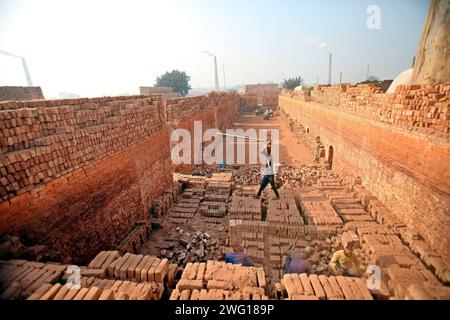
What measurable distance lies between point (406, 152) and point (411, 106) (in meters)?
1.17

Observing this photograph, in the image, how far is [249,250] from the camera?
5.29 m

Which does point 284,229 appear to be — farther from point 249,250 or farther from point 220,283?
point 220,283

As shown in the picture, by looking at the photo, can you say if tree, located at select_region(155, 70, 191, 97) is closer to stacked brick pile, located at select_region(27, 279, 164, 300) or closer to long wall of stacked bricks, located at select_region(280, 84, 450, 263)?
long wall of stacked bricks, located at select_region(280, 84, 450, 263)

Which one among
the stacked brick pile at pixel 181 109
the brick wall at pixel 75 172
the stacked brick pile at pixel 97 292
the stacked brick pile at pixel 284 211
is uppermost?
the stacked brick pile at pixel 181 109

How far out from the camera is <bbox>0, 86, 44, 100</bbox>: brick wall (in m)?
15.3

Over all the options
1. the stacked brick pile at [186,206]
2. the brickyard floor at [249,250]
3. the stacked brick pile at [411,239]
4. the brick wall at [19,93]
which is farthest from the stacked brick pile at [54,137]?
the brick wall at [19,93]

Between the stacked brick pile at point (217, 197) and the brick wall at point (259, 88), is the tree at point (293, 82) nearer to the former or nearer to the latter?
the brick wall at point (259, 88)

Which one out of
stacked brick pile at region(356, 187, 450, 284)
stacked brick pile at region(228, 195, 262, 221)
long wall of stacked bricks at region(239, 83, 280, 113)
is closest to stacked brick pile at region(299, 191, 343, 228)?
stacked brick pile at region(356, 187, 450, 284)

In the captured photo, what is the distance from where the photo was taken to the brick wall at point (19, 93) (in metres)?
15.3

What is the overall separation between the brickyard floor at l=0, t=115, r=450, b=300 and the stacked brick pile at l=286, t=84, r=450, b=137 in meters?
2.36

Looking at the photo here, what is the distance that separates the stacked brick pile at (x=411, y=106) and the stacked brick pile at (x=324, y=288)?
3.76 meters
